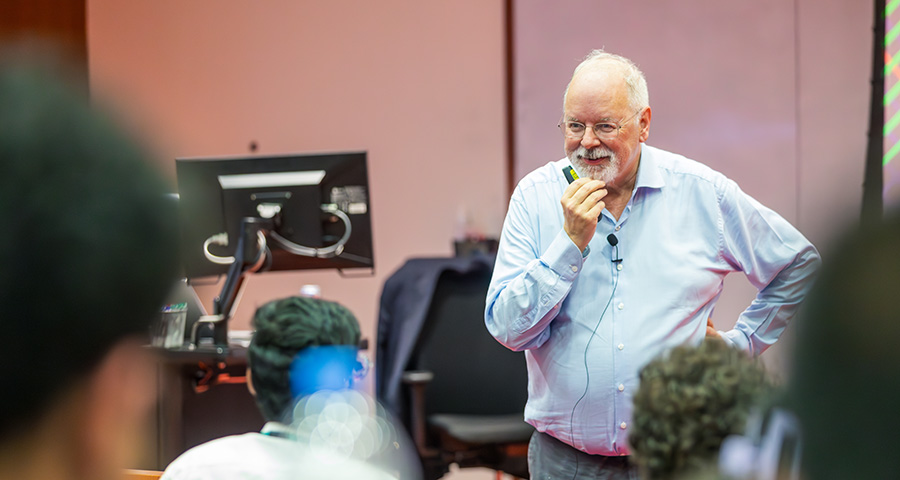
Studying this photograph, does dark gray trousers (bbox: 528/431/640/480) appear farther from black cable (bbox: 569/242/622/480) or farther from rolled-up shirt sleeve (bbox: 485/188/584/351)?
rolled-up shirt sleeve (bbox: 485/188/584/351)

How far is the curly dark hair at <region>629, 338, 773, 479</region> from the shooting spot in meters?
0.77

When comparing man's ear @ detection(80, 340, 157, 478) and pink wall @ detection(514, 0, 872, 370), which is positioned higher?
pink wall @ detection(514, 0, 872, 370)

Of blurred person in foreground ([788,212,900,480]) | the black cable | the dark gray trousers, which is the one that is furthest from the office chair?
blurred person in foreground ([788,212,900,480])

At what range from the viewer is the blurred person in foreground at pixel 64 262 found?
43 cm

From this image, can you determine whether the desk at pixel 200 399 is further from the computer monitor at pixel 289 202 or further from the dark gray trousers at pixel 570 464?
the dark gray trousers at pixel 570 464

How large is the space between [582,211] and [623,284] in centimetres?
20

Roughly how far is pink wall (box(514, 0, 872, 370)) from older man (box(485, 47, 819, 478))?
71.2 inches

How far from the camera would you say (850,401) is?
39 centimetres

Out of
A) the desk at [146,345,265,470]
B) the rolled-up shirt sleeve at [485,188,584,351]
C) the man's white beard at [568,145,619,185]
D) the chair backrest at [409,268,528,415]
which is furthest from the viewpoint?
the chair backrest at [409,268,528,415]

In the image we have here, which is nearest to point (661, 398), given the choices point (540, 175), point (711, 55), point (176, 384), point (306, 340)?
point (306, 340)

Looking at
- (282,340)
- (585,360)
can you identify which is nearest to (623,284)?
(585,360)

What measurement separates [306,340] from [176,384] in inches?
67.6

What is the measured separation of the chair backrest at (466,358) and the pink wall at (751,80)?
1.15 metres

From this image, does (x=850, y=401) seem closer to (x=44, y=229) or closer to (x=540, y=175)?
(x=44, y=229)
